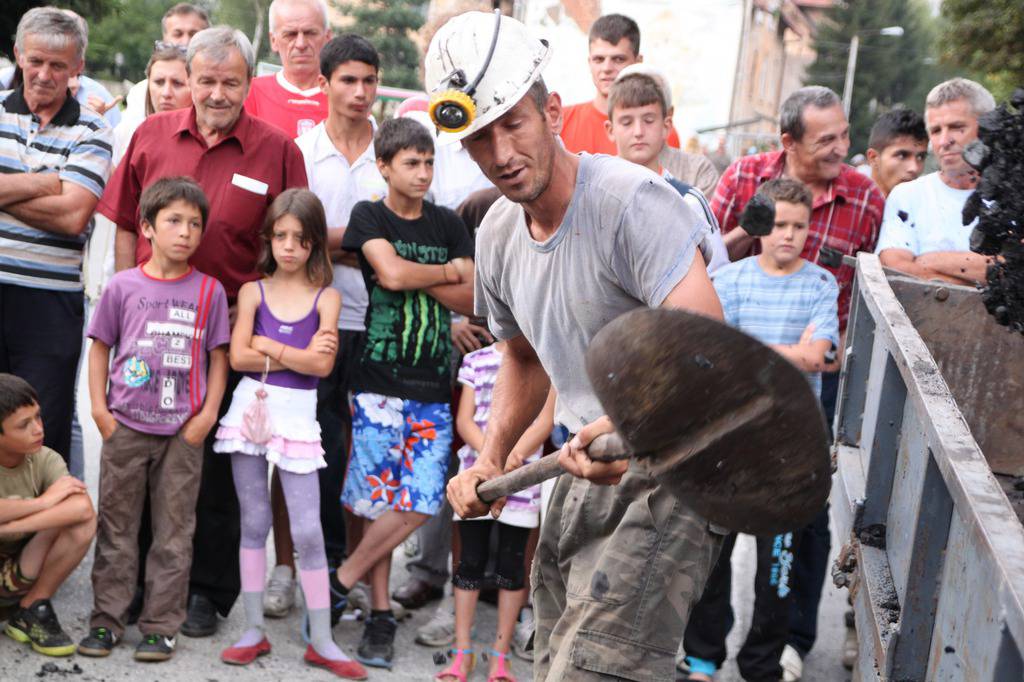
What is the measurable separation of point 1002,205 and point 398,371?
8.41ft

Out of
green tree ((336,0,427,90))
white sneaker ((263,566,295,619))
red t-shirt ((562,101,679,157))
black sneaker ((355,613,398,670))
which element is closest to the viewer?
black sneaker ((355,613,398,670))

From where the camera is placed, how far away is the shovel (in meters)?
2.54

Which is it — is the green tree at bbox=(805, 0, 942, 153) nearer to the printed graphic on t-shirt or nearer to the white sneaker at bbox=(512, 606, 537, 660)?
the white sneaker at bbox=(512, 606, 537, 660)

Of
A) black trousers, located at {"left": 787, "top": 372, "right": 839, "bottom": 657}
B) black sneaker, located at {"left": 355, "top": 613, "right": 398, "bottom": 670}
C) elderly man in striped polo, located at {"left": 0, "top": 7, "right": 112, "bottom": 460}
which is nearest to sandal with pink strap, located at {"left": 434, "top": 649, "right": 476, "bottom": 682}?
black sneaker, located at {"left": 355, "top": 613, "right": 398, "bottom": 670}

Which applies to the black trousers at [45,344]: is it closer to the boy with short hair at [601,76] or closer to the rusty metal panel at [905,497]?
the boy with short hair at [601,76]

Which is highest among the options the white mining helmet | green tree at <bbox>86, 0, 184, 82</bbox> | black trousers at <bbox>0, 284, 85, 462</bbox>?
green tree at <bbox>86, 0, 184, 82</bbox>

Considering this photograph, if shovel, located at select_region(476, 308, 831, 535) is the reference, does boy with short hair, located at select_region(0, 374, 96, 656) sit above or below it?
below

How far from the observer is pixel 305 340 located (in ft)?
17.1

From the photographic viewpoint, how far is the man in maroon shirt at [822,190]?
18.7 feet

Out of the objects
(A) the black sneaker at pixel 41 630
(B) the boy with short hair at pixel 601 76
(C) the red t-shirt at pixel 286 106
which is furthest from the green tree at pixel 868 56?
(A) the black sneaker at pixel 41 630

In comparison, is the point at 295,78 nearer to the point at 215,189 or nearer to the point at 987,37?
the point at 215,189

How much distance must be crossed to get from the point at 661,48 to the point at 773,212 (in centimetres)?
4721

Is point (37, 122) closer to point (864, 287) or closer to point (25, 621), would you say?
point (25, 621)

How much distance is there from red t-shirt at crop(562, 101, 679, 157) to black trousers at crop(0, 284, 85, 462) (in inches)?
99.9
